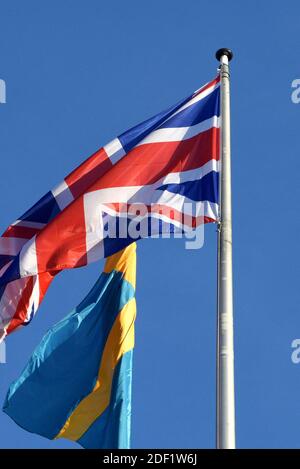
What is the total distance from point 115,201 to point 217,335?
295 centimetres

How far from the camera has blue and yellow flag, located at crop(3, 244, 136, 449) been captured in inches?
779

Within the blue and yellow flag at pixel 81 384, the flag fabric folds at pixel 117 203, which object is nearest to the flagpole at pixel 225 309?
the flag fabric folds at pixel 117 203

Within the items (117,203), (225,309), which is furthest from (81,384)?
(225,309)

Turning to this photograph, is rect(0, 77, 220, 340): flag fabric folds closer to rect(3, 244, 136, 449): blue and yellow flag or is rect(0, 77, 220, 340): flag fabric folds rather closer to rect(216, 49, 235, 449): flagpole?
rect(216, 49, 235, 449): flagpole

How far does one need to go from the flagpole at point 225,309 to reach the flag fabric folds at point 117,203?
24 centimetres

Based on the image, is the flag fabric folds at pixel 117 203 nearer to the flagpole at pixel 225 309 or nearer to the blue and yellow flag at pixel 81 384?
the flagpole at pixel 225 309

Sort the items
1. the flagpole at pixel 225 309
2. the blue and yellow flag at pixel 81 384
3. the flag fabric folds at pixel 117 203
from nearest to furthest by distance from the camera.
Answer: the flagpole at pixel 225 309 → the flag fabric folds at pixel 117 203 → the blue and yellow flag at pixel 81 384

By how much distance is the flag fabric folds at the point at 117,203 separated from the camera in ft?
54.8

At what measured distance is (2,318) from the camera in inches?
664

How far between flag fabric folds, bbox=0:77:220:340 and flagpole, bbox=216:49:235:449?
Answer: 240 mm

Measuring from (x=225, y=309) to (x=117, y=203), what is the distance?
2728 mm

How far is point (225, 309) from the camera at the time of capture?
15.2 meters

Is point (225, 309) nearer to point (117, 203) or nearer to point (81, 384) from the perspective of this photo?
point (117, 203)

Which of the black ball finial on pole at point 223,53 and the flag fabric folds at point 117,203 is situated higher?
the black ball finial on pole at point 223,53
